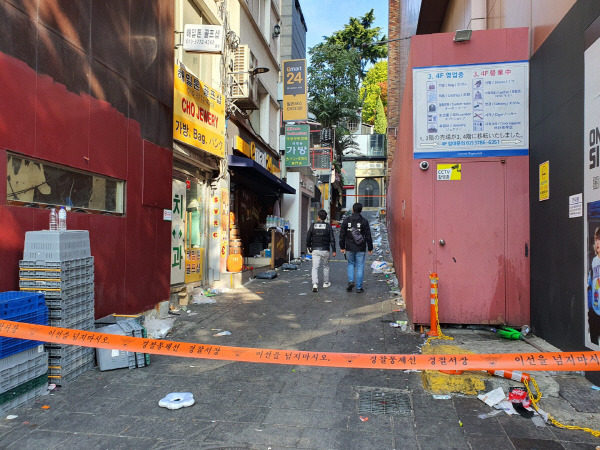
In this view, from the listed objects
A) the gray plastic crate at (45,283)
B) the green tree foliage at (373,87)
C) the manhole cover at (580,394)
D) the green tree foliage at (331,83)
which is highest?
the green tree foliage at (373,87)

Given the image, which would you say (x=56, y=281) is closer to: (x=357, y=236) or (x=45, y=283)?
(x=45, y=283)

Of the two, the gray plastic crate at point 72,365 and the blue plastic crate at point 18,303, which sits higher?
the blue plastic crate at point 18,303

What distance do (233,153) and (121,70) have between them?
217 inches

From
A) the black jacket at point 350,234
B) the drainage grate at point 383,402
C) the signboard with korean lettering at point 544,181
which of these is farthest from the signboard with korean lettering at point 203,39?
the drainage grate at point 383,402

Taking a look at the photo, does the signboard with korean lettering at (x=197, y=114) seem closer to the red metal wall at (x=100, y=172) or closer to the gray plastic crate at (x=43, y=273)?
the red metal wall at (x=100, y=172)

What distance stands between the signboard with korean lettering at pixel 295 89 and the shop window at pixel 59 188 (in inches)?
413

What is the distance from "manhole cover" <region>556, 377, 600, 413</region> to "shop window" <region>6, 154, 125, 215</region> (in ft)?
18.5

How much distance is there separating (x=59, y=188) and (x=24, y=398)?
2.36 meters

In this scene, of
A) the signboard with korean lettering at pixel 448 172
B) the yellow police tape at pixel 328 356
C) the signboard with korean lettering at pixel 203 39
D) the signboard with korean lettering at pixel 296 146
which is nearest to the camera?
the yellow police tape at pixel 328 356

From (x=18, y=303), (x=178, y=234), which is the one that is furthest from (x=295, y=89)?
(x=18, y=303)

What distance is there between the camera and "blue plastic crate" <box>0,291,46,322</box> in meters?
3.64

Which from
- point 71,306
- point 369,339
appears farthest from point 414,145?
point 71,306

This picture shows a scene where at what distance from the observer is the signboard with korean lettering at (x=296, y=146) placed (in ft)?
55.7

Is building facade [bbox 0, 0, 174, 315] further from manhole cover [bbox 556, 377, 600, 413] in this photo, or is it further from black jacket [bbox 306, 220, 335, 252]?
manhole cover [bbox 556, 377, 600, 413]
